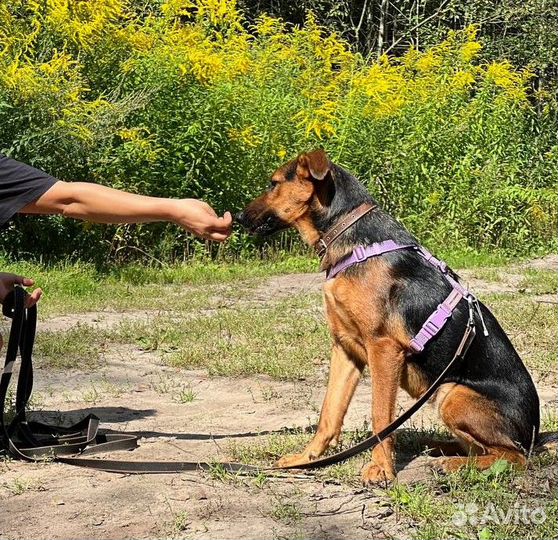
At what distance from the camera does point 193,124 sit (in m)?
11.4

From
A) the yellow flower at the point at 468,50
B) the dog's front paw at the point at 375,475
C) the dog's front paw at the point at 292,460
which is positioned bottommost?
the dog's front paw at the point at 292,460

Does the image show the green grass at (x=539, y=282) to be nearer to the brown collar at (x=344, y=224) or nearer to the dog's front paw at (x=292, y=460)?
the brown collar at (x=344, y=224)

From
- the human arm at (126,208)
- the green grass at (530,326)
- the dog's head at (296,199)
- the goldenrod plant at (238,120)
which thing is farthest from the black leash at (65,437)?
the goldenrod plant at (238,120)

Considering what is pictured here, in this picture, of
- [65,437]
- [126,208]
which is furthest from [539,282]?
[126,208]

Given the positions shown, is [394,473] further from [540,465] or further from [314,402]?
[314,402]

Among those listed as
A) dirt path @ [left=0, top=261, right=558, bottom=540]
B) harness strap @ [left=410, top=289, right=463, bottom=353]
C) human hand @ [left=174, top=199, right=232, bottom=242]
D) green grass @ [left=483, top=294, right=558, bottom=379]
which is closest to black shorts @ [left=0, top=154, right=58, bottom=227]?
human hand @ [left=174, top=199, right=232, bottom=242]

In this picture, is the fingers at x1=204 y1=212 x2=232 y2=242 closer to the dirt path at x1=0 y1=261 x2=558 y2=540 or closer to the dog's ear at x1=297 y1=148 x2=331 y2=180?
the dog's ear at x1=297 y1=148 x2=331 y2=180

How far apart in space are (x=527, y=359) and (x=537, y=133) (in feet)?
29.3

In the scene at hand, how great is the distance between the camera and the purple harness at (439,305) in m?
4.45

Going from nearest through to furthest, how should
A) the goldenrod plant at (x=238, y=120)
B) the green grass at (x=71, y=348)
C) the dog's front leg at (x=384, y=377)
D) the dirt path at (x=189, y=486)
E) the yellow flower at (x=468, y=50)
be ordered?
1. the dirt path at (x=189, y=486)
2. the dog's front leg at (x=384, y=377)
3. the green grass at (x=71, y=348)
4. the goldenrod plant at (x=238, y=120)
5. the yellow flower at (x=468, y=50)

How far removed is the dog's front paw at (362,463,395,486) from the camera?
13.8 feet

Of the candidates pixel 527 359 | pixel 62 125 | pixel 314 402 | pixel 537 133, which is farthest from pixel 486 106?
pixel 314 402

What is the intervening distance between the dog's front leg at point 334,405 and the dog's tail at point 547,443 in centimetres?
95

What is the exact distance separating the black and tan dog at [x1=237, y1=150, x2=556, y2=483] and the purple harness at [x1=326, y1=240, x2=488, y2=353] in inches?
1.2
